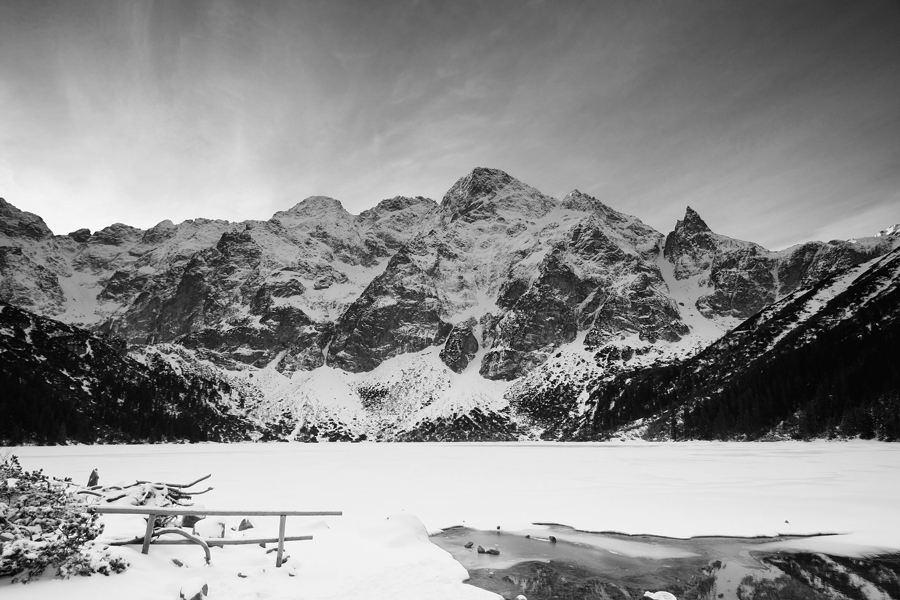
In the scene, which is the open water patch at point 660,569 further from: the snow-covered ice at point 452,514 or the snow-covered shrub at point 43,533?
the snow-covered shrub at point 43,533

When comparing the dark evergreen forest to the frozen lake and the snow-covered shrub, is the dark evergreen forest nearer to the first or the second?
the frozen lake

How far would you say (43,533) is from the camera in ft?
29.3

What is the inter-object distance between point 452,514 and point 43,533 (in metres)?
15.4

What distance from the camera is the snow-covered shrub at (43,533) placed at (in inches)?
326

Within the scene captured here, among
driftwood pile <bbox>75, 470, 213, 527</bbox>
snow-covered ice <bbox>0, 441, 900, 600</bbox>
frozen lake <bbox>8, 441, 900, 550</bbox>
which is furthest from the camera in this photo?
frozen lake <bbox>8, 441, 900, 550</bbox>

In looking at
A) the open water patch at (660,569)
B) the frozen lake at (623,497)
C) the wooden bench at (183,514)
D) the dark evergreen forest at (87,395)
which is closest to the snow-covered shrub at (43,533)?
the wooden bench at (183,514)

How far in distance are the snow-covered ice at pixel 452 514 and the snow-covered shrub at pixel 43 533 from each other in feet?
1.06

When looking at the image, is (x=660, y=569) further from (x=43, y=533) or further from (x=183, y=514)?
(x=43, y=533)

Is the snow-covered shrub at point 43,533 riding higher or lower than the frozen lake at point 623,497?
higher

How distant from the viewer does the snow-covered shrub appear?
8.27m

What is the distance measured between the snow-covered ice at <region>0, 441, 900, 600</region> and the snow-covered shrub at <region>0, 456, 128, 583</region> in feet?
1.06

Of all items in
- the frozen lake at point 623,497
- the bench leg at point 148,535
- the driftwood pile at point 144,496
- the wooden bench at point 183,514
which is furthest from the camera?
the frozen lake at point 623,497

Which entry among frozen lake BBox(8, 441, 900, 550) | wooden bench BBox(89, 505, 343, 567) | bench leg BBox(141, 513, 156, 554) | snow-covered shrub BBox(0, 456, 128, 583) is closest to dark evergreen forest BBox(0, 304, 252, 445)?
frozen lake BBox(8, 441, 900, 550)

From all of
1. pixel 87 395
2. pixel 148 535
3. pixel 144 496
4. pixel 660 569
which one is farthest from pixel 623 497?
pixel 87 395
